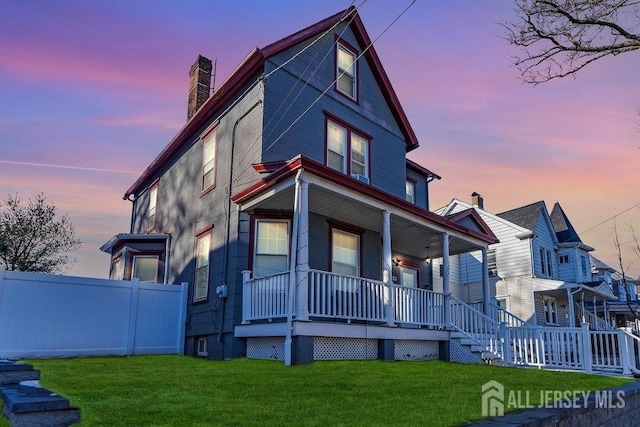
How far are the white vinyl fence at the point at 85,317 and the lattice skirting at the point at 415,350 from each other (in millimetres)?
5797

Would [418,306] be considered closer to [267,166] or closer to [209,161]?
[267,166]

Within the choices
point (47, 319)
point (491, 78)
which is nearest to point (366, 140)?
point (491, 78)

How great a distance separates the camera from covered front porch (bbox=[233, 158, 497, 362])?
30.9 feet

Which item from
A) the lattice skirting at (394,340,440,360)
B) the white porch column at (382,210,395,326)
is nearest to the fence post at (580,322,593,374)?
the lattice skirting at (394,340,440,360)

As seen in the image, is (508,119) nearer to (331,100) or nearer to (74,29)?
(331,100)

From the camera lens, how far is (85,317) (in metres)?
11.1

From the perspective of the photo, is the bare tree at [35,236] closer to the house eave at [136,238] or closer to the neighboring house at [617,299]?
the house eave at [136,238]

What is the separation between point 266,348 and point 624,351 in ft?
24.7

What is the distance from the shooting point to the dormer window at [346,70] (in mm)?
14609

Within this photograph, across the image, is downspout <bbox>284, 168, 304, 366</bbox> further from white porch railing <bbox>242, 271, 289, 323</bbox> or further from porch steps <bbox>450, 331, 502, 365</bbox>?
porch steps <bbox>450, 331, 502, 365</bbox>

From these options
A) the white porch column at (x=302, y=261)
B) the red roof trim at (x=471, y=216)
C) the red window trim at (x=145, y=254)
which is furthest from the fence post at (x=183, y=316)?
the red roof trim at (x=471, y=216)

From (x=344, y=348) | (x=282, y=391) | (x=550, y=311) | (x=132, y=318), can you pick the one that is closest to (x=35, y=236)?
(x=132, y=318)

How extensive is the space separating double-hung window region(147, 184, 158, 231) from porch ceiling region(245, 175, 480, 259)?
761 centimetres

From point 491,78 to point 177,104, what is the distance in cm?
1186
